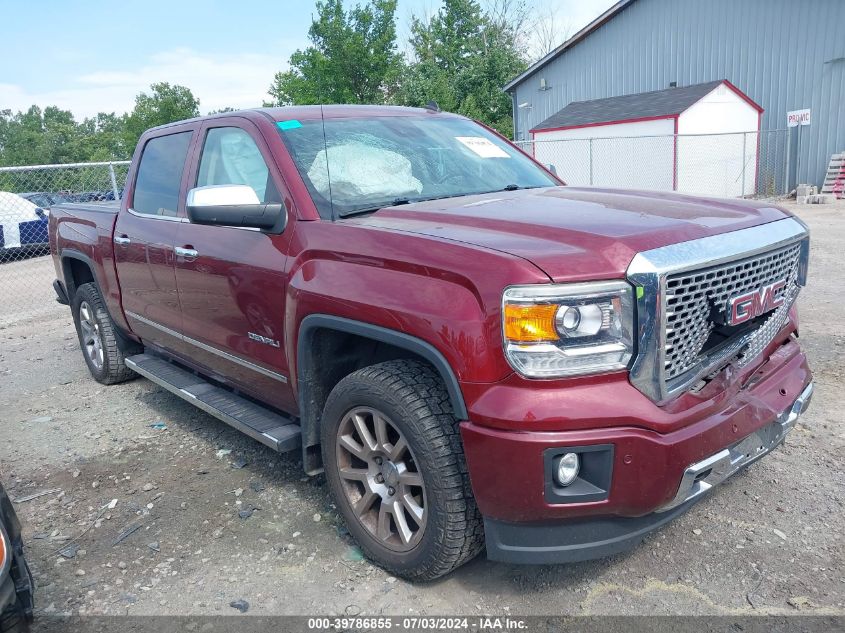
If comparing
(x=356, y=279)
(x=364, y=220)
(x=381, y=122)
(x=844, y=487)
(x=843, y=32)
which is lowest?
(x=844, y=487)

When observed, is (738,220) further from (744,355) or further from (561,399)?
(561,399)

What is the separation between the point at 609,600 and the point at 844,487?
1.50 metres

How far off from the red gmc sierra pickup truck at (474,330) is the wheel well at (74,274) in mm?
2260

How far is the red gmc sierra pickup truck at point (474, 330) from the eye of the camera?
222 cm

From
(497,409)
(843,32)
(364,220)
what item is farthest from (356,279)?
(843,32)

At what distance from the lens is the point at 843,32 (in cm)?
1870

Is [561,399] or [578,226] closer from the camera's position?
[561,399]

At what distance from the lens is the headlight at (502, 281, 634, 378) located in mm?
2195

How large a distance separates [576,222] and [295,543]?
6.26ft

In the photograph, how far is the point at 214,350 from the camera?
384 centimetres

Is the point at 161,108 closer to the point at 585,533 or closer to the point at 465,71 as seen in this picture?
the point at 465,71

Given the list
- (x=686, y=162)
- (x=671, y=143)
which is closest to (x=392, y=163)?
(x=671, y=143)

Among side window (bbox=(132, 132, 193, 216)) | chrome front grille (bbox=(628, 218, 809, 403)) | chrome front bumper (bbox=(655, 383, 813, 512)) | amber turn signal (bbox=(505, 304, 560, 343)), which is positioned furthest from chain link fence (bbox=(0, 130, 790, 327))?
chrome front bumper (bbox=(655, 383, 813, 512))

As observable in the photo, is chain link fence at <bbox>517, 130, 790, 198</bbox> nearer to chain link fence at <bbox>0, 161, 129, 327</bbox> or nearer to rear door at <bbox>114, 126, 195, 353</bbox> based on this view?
chain link fence at <bbox>0, 161, 129, 327</bbox>
